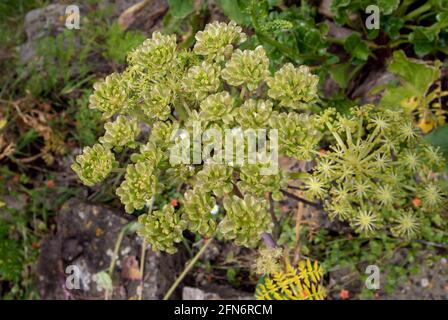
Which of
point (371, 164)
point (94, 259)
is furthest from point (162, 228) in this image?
point (94, 259)

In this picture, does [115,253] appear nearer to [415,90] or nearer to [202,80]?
[202,80]

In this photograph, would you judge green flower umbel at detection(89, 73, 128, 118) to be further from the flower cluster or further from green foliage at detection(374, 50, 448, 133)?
green foliage at detection(374, 50, 448, 133)

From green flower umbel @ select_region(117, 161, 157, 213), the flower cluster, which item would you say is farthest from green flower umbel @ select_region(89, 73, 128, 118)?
the flower cluster

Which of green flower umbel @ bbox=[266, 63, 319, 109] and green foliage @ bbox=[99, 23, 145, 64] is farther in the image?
green foliage @ bbox=[99, 23, 145, 64]

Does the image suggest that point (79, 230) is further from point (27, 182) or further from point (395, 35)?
point (395, 35)

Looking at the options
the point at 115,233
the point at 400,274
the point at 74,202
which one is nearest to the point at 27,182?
the point at 74,202

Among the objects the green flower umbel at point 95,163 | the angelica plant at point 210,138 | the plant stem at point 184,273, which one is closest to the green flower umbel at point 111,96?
the angelica plant at point 210,138
